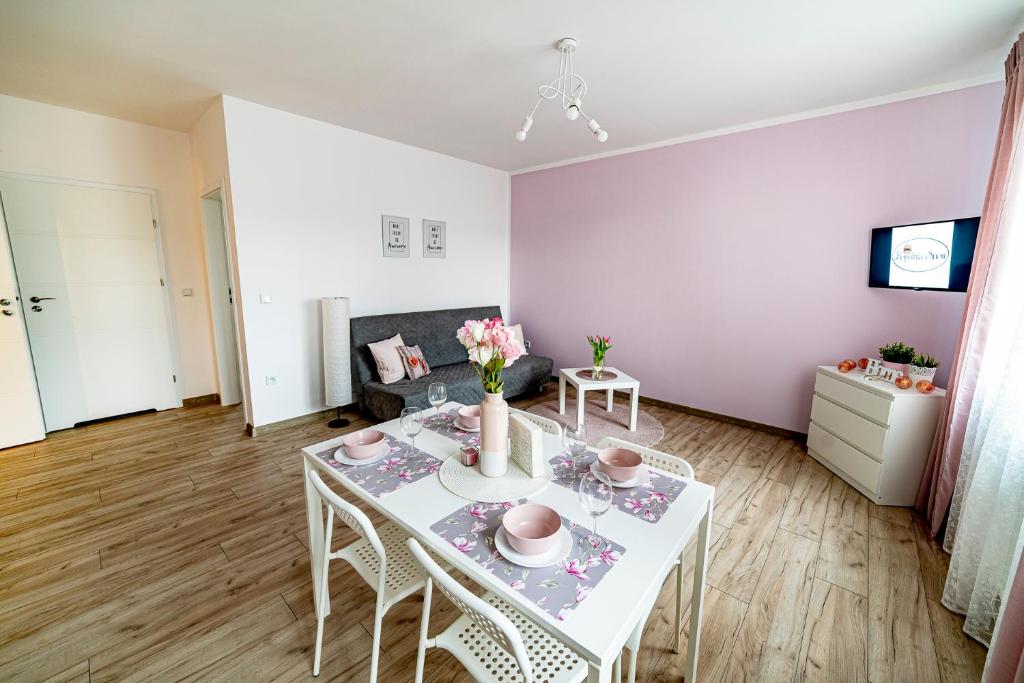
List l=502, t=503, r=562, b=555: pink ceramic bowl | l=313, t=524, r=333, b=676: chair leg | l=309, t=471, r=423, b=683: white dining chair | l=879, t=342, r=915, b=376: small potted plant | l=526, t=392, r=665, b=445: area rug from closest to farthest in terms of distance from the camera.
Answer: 1. l=502, t=503, r=562, b=555: pink ceramic bowl
2. l=309, t=471, r=423, b=683: white dining chair
3. l=313, t=524, r=333, b=676: chair leg
4. l=879, t=342, r=915, b=376: small potted plant
5. l=526, t=392, r=665, b=445: area rug

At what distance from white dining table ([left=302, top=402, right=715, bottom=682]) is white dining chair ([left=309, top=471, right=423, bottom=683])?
79mm

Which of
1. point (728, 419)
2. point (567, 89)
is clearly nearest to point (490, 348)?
point (567, 89)

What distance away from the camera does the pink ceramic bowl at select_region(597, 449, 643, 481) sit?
4.57 feet

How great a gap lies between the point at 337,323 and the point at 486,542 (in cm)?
302

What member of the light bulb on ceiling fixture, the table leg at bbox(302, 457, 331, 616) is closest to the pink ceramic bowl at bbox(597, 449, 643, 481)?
the table leg at bbox(302, 457, 331, 616)

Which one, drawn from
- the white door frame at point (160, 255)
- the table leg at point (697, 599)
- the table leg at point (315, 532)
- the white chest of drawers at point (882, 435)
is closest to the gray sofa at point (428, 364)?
the table leg at point (315, 532)

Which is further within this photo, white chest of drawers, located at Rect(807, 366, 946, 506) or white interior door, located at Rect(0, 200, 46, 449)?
white interior door, located at Rect(0, 200, 46, 449)

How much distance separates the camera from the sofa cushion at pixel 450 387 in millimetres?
3443

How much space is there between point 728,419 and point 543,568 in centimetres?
350

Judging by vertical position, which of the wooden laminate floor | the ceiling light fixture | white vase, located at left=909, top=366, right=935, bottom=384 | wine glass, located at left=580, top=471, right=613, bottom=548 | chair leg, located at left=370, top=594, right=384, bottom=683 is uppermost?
the ceiling light fixture

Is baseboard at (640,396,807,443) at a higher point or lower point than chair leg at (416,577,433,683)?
lower

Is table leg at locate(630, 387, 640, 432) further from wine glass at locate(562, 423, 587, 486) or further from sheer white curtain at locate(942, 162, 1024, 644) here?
wine glass at locate(562, 423, 587, 486)

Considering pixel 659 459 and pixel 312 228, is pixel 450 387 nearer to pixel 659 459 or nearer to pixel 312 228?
pixel 312 228

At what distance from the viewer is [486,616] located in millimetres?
884
